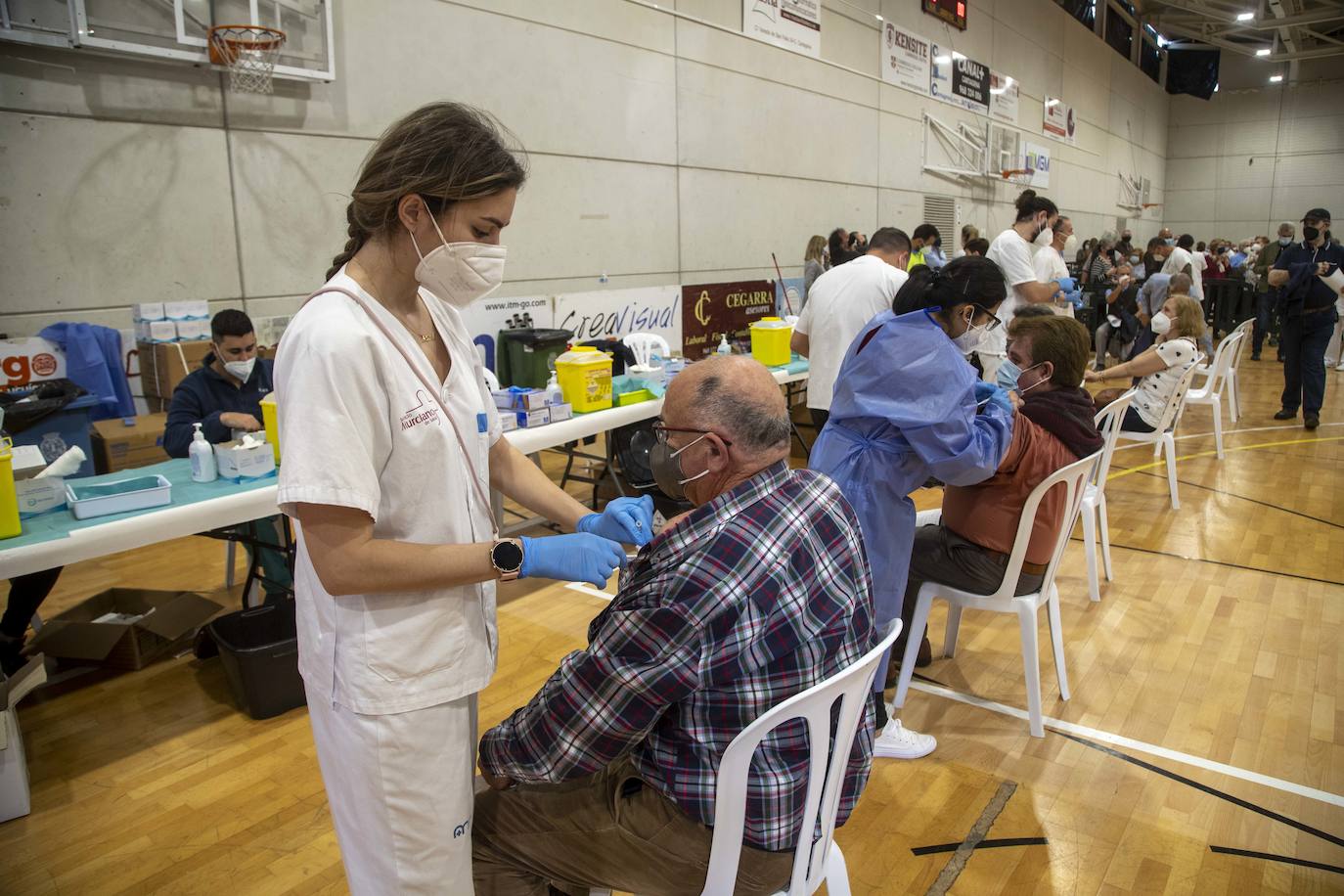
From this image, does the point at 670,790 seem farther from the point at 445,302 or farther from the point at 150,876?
the point at 150,876

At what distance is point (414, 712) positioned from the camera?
119cm

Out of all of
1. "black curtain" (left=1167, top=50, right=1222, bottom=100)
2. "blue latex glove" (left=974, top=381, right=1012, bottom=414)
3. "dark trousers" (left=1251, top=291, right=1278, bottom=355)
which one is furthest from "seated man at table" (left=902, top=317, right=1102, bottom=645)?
"black curtain" (left=1167, top=50, right=1222, bottom=100)

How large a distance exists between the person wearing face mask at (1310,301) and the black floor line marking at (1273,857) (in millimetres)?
→ 6103

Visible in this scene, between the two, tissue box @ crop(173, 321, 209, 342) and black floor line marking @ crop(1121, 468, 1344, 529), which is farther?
black floor line marking @ crop(1121, 468, 1344, 529)

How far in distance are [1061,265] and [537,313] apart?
3.70 m

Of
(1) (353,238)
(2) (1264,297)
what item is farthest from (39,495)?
(2) (1264,297)

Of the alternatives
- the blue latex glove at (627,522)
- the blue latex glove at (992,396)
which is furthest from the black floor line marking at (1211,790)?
the blue latex glove at (627,522)

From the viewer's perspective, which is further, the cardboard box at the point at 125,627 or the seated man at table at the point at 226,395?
the seated man at table at the point at 226,395

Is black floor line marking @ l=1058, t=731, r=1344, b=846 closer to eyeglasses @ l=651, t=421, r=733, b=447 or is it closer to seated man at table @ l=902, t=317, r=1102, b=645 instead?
seated man at table @ l=902, t=317, r=1102, b=645

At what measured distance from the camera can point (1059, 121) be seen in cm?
1507

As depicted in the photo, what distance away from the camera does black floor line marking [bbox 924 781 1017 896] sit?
6.69ft

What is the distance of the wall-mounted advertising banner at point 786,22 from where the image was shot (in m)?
7.66

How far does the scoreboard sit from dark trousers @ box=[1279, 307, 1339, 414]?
19.5 ft

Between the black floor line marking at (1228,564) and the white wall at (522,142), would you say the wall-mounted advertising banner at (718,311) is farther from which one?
the black floor line marking at (1228,564)
